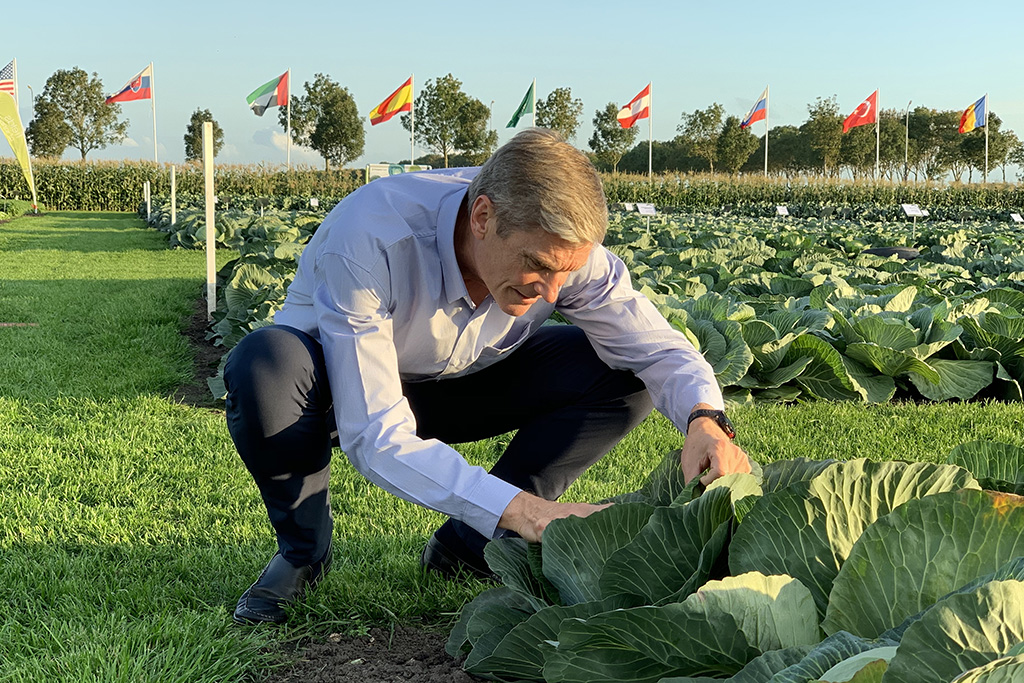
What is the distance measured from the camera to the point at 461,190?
6.86 feet

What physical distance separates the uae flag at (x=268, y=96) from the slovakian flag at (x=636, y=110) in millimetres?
10510

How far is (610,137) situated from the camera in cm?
5803

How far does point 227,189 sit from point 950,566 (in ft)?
134

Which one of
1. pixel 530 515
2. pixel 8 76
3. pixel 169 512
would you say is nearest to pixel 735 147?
pixel 8 76

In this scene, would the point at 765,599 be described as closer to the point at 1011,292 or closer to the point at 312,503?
the point at 312,503

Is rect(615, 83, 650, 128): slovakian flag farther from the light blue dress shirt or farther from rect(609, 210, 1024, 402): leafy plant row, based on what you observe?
the light blue dress shirt

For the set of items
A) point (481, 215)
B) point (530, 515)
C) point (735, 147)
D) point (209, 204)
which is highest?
point (735, 147)

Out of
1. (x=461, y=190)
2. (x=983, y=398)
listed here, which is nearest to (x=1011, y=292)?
(x=983, y=398)

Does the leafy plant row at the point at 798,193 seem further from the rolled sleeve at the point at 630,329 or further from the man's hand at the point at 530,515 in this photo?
the man's hand at the point at 530,515

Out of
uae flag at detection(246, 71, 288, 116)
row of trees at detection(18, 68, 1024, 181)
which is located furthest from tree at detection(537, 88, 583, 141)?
uae flag at detection(246, 71, 288, 116)

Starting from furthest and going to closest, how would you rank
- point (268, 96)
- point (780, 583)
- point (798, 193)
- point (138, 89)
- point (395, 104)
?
point (798, 193), point (395, 104), point (268, 96), point (138, 89), point (780, 583)

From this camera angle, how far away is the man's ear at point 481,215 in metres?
1.85

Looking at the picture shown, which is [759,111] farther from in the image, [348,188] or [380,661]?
[380,661]

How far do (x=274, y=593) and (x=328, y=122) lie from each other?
2107 inches
